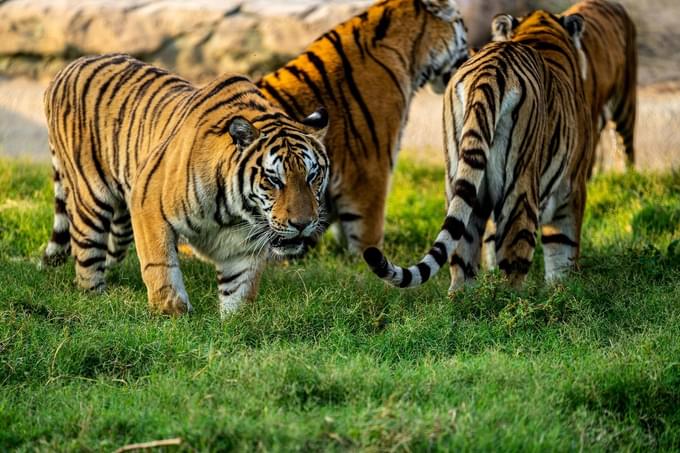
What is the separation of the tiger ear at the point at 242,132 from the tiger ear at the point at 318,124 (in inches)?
13.3

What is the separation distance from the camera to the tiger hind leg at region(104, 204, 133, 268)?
19.5ft

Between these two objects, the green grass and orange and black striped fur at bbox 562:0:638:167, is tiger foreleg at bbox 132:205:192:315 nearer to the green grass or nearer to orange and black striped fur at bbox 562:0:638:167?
the green grass

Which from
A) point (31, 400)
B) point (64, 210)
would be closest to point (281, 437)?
point (31, 400)

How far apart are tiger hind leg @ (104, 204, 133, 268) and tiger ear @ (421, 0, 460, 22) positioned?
2.00 m

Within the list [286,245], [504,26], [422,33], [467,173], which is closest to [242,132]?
[286,245]

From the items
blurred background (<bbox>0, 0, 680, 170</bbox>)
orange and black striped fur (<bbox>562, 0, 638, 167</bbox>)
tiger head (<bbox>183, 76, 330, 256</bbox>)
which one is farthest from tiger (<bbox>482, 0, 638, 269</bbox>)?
tiger head (<bbox>183, 76, 330, 256</bbox>)

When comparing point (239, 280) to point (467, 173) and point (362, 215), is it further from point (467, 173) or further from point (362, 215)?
point (362, 215)

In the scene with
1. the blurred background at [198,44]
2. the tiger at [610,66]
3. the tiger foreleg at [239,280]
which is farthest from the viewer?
the blurred background at [198,44]

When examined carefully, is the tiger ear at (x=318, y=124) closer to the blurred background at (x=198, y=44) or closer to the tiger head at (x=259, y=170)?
the tiger head at (x=259, y=170)

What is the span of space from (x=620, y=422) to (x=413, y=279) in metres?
0.98

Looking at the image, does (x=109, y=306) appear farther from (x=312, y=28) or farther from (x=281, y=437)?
(x=312, y=28)

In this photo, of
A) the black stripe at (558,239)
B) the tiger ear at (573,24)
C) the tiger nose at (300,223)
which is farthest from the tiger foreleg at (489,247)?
the tiger nose at (300,223)

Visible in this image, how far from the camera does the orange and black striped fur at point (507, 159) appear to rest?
4.82 meters

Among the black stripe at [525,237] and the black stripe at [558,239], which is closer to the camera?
the black stripe at [525,237]
